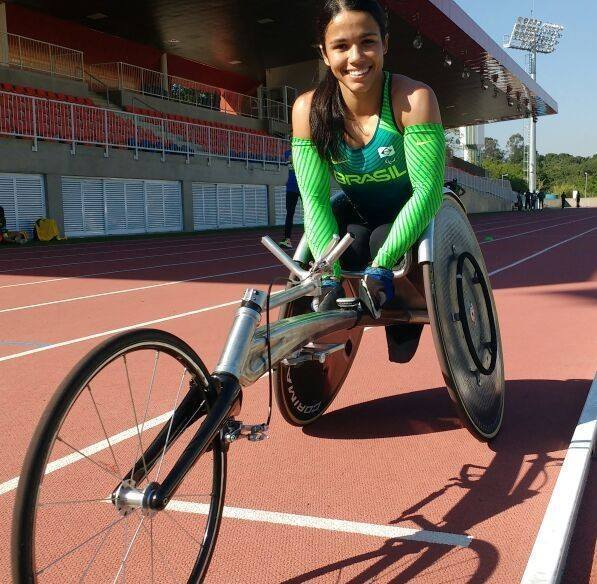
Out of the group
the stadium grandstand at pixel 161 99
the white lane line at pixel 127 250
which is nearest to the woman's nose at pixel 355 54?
the white lane line at pixel 127 250

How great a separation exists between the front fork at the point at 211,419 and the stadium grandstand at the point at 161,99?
62.3 feet

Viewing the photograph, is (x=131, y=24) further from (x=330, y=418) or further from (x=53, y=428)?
(x=53, y=428)

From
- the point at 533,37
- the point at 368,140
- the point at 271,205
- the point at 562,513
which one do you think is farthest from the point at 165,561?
the point at 533,37

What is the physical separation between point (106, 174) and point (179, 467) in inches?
861

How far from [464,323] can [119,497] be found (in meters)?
2.02

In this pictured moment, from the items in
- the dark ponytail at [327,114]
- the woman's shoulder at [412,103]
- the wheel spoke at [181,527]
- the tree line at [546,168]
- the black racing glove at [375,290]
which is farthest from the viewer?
the tree line at [546,168]

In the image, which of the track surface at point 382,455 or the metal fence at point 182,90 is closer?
the track surface at point 382,455

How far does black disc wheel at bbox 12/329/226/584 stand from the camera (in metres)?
1.71

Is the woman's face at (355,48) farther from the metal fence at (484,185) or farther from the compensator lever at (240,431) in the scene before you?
the metal fence at (484,185)

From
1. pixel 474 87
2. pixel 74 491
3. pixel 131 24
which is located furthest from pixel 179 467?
pixel 474 87

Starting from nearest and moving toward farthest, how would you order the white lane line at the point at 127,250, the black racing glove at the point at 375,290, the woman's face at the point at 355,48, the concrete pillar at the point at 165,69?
the black racing glove at the point at 375,290 < the woman's face at the point at 355,48 < the white lane line at the point at 127,250 < the concrete pillar at the point at 165,69

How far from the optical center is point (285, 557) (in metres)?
2.47

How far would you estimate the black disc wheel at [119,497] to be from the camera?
1709 mm

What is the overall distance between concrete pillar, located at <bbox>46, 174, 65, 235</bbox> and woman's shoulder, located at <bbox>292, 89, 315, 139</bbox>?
19100 mm
